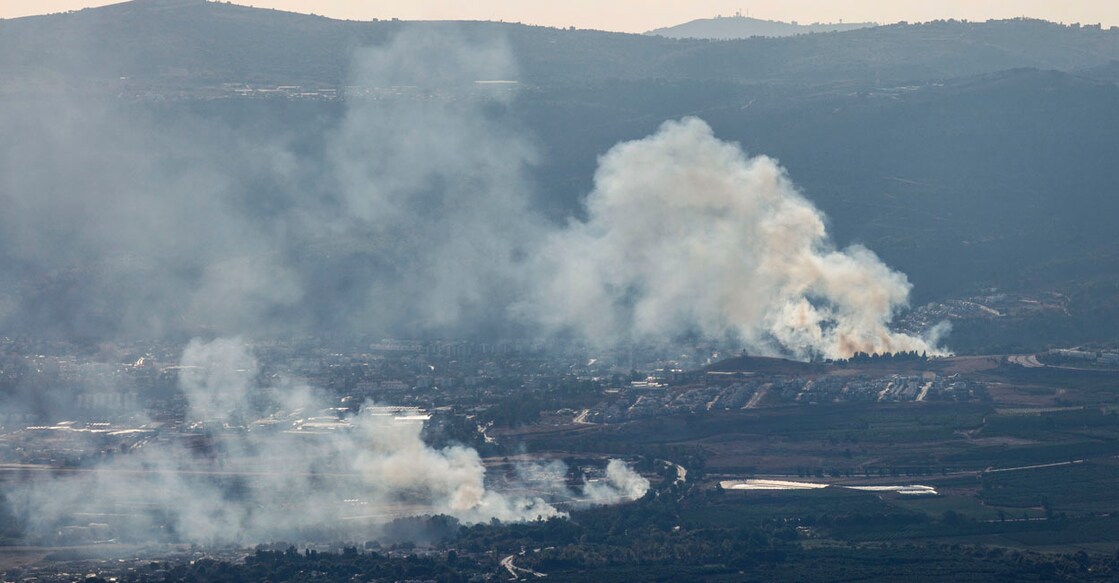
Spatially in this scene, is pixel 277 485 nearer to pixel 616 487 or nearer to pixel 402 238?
pixel 616 487

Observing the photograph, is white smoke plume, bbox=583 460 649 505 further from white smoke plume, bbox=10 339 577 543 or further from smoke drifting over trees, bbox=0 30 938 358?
smoke drifting over trees, bbox=0 30 938 358

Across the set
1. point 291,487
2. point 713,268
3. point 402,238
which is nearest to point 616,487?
point 291,487

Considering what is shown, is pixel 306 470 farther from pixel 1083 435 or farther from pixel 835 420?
pixel 1083 435

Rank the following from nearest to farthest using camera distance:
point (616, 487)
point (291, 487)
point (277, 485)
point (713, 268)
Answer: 1. point (291, 487)
2. point (277, 485)
3. point (616, 487)
4. point (713, 268)

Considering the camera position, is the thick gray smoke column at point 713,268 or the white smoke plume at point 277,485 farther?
the thick gray smoke column at point 713,268

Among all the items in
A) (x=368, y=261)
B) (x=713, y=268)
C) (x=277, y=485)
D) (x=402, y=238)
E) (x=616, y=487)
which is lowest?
(x=616, y=487)

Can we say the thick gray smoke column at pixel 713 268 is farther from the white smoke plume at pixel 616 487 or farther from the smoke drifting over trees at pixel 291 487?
the smoke drifting over trees at pixel 291 487

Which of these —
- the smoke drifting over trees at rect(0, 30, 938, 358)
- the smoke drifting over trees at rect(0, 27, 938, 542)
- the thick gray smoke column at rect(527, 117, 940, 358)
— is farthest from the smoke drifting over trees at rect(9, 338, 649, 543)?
the smoke drifting over trees at rect(0, 30, 938, 358)

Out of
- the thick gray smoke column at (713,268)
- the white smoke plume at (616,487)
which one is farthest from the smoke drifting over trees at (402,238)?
the white smoke plume at (616,487)
